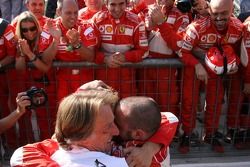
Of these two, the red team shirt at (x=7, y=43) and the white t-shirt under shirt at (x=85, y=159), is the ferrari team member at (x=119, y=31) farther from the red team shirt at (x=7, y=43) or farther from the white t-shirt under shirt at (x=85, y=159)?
the white t-shirt under shirt at (x=85, y=159)

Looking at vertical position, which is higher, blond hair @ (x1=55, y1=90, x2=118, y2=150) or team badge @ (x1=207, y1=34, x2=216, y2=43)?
team badge @ (x1=207, y1=34, x2=216, y2=43)

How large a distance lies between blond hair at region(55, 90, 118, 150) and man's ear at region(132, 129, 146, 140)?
0.96ft

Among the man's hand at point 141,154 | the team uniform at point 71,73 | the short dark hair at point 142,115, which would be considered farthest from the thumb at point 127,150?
the team uniform at point 71,73

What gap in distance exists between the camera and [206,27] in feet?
11.6

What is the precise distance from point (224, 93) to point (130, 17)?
1.04m

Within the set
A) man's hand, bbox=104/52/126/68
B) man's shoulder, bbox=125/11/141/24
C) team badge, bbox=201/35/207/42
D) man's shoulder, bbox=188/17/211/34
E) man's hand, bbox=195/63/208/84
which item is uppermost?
man's shoulder, bbox=125/11/141/24

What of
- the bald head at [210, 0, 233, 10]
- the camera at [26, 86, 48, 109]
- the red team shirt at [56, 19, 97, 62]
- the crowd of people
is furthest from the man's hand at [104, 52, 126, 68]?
the bald head at [210, 0, 233, 10]

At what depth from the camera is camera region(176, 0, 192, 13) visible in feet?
13.3

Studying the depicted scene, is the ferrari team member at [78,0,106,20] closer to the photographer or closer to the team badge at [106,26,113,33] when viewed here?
the team badge at [106,26,113,33]

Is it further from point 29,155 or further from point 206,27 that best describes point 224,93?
point 29,155

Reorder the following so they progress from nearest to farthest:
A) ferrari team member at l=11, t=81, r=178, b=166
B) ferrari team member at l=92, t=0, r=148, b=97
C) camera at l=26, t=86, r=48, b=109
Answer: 1. ferrari team member at l=11, t=81, r=178, b=166
2. camera at l=26, t=86, r=48, b=109
3. ferrari team member at l=92, t=0, r=148, b=97

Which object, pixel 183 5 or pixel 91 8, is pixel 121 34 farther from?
pixel 91 8

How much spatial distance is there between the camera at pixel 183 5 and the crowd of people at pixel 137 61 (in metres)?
0.45

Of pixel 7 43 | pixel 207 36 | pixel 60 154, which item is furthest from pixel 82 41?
pixel 60 154
